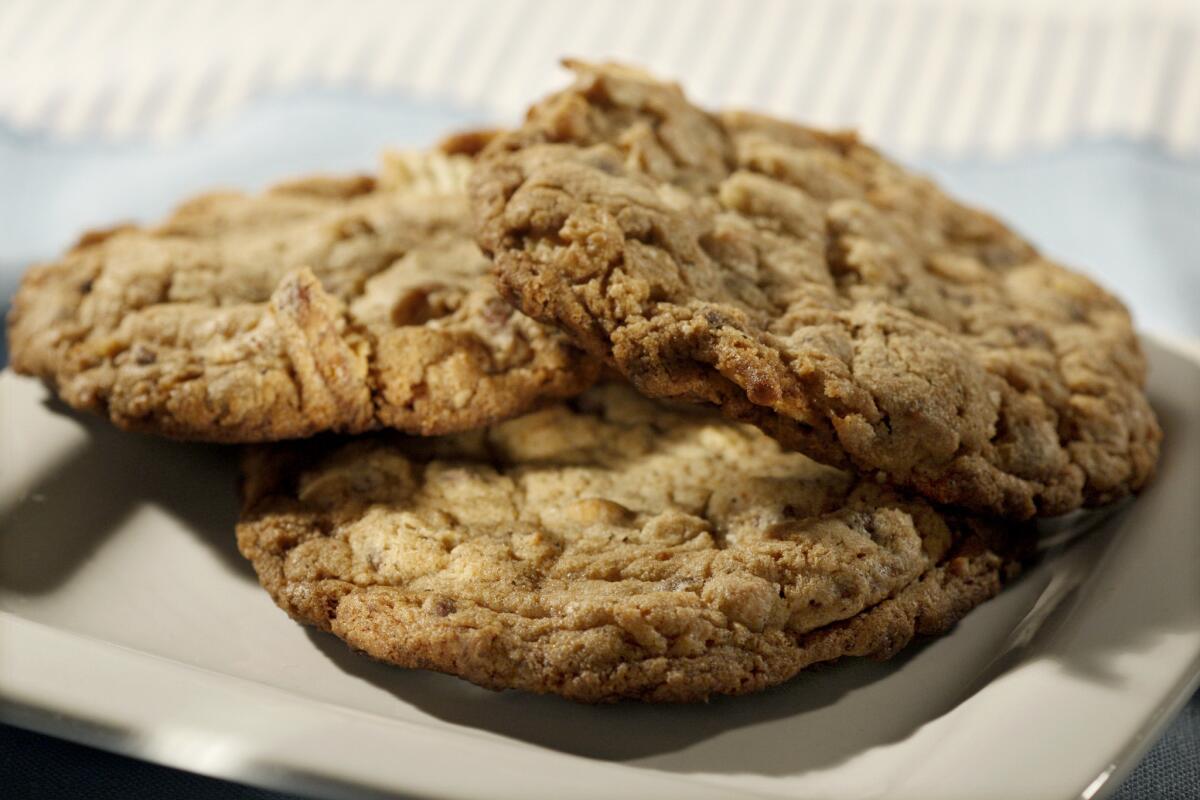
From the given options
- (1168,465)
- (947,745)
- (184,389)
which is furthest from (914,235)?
(184,389)

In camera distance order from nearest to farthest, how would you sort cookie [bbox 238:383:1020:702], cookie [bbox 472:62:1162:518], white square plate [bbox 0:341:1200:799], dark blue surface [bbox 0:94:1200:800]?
1. white square plate [bbox 0:341:1200:799]
2. cookie [bbox 238:383:1020:702]
3. cookie [bbox 472:62:1162:518]
4. dark blue surface [bbox 0:94:1200:800]

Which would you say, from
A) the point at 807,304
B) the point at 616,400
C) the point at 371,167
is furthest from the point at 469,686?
the point at 371,167

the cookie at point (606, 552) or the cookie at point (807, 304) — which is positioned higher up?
the cookie at point (807, 304)

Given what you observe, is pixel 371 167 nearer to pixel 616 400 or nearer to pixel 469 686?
pixel 616 400

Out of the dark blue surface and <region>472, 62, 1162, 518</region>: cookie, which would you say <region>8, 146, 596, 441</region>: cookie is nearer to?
<region>472, 62, 1162, 518</region>: cookie

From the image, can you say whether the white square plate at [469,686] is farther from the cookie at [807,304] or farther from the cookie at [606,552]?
the cookie at [807,304]

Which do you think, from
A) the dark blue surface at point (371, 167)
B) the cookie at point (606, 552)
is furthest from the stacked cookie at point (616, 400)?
the dark blue surface at point (371, 167)

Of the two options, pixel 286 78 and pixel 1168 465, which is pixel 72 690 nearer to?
pixel 1168 465

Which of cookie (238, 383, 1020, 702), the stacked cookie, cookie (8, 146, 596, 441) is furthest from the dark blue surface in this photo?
cookie (238, 383, 1020, 702)
